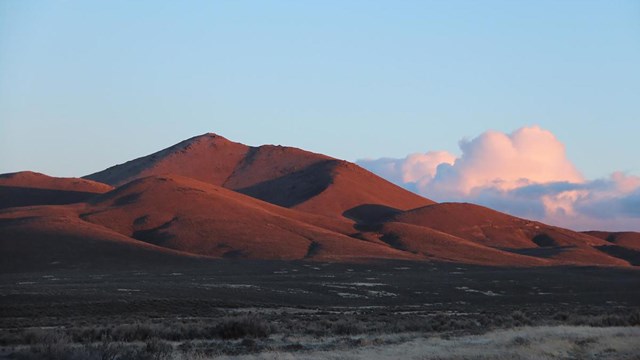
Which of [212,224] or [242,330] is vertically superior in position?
[212,224]

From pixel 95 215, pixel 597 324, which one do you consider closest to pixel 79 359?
pixel 597 324

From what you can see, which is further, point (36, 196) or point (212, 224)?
point (36, 196)

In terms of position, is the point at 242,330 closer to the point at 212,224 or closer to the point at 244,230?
the point at 244,230

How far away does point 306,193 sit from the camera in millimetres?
190750

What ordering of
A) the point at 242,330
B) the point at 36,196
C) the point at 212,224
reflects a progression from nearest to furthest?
the point at 242,330
the point at 212,224
the point at 36,196

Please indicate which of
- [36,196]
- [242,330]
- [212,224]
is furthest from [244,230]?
[242,330]

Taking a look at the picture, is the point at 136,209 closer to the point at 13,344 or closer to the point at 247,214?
the point at 247,214

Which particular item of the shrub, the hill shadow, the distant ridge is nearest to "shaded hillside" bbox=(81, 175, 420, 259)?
the distant ridge

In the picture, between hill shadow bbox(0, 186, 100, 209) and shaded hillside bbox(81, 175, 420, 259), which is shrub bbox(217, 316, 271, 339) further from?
hill shadow bbox(0, 186, 100, 209)

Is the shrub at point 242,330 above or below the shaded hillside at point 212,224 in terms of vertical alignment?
below

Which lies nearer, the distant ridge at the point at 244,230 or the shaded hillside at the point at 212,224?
the distant ridge at the point at 244,230

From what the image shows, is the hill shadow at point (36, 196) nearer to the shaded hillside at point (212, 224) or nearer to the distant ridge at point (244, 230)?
the distant ridge at point (244, 230)

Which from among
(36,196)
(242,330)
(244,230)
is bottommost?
(242,330)

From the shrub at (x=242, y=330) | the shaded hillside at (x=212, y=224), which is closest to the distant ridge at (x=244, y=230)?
the shaded hillside at (x=212, y=224)
